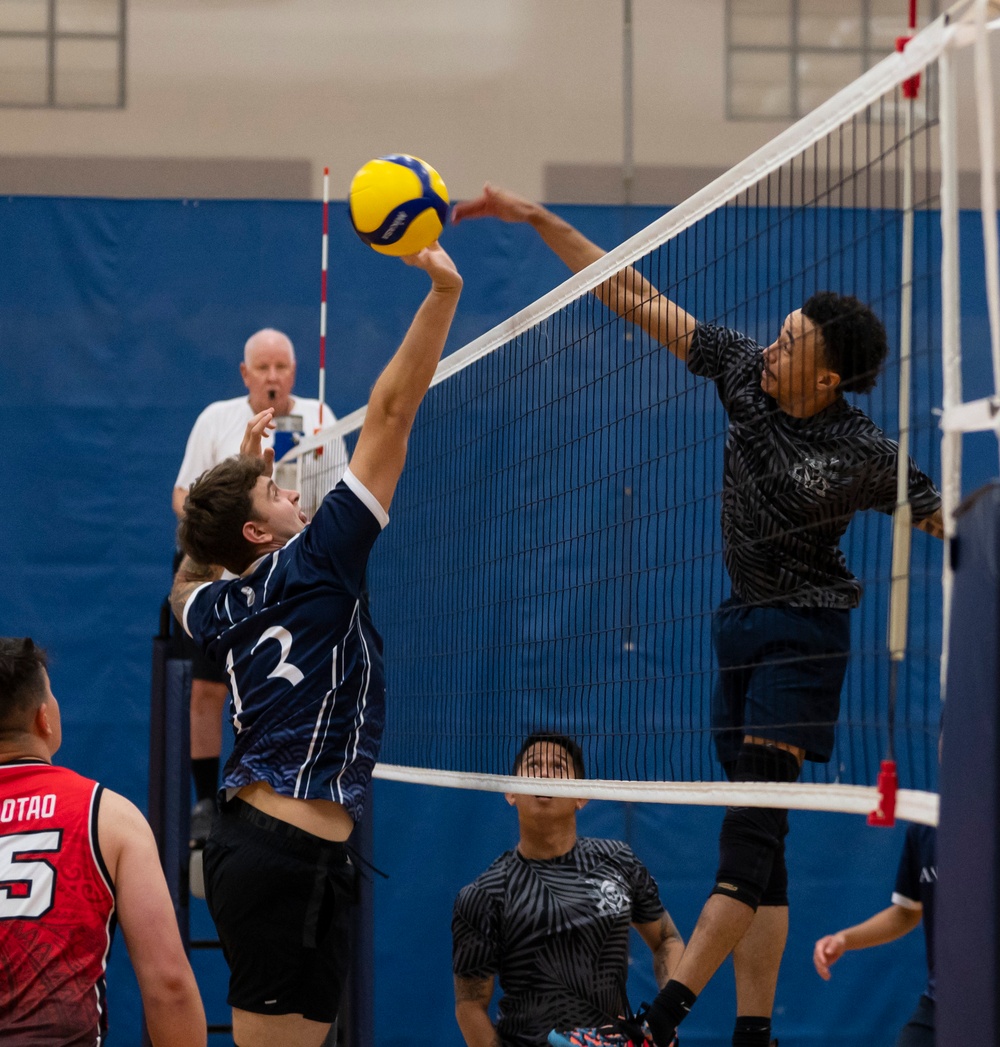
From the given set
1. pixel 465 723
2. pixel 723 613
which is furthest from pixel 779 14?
pixel 723 613

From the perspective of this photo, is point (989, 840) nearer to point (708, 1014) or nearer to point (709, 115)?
point (708, 1014)

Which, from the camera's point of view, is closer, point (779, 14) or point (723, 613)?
point (723, 613)

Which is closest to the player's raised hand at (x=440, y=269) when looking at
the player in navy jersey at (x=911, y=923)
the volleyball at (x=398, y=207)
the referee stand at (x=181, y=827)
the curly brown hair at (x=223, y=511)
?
the volleyball at (x=398, y=207)

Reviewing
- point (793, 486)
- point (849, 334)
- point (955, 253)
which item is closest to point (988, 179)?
point (955, 253)

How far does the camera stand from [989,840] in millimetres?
1772

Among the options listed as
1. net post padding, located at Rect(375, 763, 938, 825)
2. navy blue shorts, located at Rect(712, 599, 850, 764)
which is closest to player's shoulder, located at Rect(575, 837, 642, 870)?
net post padding, located at Rect(375, 763, 938, 825)

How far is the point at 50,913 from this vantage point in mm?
2693

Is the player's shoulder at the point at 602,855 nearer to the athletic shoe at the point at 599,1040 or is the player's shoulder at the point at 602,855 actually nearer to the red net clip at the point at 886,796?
the athletic shoe at the point at 599,1040

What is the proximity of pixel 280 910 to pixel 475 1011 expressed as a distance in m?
2.06

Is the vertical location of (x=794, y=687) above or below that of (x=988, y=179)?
below

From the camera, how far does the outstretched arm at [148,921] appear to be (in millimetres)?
2730

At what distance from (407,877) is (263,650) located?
398 centimetres

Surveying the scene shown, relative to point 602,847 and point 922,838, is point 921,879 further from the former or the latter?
point 602,847

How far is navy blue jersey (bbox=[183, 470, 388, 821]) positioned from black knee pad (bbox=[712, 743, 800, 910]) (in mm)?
902
